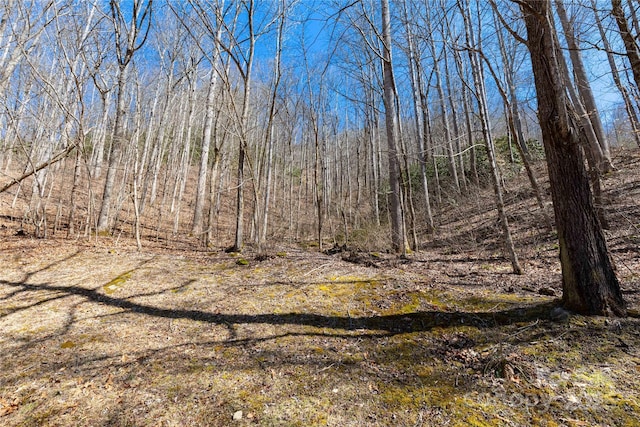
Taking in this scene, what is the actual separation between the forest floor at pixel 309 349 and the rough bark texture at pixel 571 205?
0.73 feet

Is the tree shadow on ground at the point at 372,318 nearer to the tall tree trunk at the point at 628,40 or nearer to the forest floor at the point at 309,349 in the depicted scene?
the forest floor at the point at 309,349

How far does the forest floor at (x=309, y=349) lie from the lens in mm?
1980

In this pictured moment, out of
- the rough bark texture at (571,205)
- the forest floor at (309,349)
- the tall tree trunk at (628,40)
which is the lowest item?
the forest floor at (309,349)

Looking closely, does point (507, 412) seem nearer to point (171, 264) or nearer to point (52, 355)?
point (52, 355)

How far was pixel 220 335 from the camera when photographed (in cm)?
312

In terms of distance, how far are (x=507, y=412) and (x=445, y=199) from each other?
13889 millimetres

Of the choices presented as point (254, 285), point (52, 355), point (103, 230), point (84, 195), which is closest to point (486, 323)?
point (254, 285)

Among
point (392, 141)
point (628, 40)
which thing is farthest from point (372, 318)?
point (628, 40)

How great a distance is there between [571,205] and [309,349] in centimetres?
282

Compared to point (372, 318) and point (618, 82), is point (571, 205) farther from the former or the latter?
point (618, 82)

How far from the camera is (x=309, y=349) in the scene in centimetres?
281

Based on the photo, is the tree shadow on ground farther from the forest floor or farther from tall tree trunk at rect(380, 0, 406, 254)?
tall tree trunk at rect(380, 0, 406, 254)

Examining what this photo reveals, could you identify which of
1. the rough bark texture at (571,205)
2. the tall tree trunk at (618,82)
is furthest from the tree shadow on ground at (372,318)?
the tall tree trunk at (618,82)

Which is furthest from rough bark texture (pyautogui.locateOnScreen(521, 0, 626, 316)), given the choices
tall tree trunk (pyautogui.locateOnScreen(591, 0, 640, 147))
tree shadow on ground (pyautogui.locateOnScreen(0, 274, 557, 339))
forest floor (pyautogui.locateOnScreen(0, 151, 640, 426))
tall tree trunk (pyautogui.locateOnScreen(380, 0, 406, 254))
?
tall tree trunk (pyautogui.locateOnScreen(380, 0, 406, 254))
